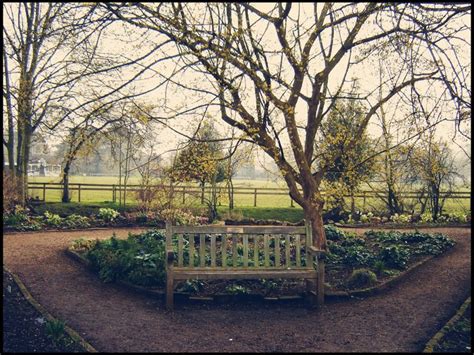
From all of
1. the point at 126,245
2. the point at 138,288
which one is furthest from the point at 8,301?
the point at 126,245

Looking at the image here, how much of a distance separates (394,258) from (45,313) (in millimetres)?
5529

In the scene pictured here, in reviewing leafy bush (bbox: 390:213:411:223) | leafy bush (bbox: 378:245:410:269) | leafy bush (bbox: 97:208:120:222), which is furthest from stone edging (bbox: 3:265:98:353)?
leafy bush (bbox: 390:213:411:223)

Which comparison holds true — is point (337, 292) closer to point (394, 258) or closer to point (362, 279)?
point (362, 279)

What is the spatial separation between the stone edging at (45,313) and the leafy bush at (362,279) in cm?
395

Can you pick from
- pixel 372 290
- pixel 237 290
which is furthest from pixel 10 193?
pixel 372 290

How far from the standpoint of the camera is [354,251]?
8.85 meters

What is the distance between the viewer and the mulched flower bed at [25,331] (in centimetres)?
492

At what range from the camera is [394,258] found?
8.41 meters

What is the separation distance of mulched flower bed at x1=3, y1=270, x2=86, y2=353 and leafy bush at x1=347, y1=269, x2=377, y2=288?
4115 mm

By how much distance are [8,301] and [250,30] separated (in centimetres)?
531

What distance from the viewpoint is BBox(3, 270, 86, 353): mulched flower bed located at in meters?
4.92

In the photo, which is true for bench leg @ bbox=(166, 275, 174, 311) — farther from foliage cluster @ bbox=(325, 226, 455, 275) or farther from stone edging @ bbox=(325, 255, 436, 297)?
foliage cluster @ bbox=(325, 226, 455, 275)

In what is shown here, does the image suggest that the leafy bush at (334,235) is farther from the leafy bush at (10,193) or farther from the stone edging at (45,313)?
the leafy bush at (10,193)

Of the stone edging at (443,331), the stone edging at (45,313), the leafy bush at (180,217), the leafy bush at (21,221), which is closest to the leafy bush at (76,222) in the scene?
the leafy bush at (21,221)
